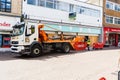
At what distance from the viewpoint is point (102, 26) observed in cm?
3419

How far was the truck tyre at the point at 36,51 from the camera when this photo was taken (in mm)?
15542

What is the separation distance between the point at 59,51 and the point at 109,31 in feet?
63.0

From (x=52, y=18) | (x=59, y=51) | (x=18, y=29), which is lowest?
(x=59, y=51)

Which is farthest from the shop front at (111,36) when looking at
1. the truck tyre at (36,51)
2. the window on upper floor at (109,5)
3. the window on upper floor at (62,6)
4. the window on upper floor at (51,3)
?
the truck tyre at (36,51)

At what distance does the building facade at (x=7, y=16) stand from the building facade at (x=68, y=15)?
2.69 ft

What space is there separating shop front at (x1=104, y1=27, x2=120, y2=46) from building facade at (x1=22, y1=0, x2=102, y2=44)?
6.02ft

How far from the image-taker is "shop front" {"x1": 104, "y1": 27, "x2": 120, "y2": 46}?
35197 mm

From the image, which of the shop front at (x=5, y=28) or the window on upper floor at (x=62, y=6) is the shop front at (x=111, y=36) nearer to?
the window on upper floor at (x=62, y=6)

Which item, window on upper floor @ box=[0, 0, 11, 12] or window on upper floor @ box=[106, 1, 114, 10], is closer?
window on upper floor @ box=[0, 0, 11, 12]

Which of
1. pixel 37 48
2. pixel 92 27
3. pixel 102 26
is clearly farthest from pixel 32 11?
pixel 102 26

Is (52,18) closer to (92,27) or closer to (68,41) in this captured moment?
(68,41)

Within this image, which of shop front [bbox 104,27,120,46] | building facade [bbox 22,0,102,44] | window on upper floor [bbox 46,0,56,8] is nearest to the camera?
building facade [bbox 22,0,102,44]

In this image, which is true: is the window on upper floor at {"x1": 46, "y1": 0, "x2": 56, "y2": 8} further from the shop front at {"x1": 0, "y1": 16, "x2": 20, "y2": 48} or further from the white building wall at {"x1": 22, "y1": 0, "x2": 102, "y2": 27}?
the shop front at {"x1": 0, "y1": 16, "x2": 20, "y2": 48}

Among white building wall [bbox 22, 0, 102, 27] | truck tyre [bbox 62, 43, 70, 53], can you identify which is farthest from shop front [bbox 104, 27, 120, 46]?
truck tyre [bbox 62, 43, 70, 53]
